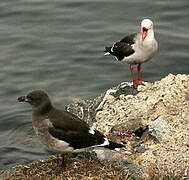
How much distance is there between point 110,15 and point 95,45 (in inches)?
67.2

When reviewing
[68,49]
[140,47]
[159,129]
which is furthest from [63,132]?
[68,49]

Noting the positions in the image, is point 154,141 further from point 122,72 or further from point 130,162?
point 122,72

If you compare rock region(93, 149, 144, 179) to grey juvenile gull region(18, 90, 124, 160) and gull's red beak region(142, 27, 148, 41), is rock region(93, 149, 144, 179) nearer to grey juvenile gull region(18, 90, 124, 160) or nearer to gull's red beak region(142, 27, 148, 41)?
grey juvenile gull region(18, 90, 124, 160)

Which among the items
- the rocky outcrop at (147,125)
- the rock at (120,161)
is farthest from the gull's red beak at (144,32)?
the rock at (120,161)

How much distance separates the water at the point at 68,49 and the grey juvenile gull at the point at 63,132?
3.36 metres

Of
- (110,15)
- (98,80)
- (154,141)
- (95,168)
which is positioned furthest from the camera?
(110,15)

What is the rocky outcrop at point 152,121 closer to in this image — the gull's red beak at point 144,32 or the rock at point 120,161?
the rock at point 120,161

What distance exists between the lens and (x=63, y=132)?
826cm

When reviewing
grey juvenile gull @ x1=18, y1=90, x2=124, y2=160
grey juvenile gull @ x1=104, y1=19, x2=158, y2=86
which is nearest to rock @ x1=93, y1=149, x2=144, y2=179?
grey juvenile gull @ x1=18, y1=90, x2=124, y2=160

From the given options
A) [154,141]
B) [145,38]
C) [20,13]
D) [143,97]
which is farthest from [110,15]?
[154,141]

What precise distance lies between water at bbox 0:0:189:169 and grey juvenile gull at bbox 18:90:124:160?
3.36 m

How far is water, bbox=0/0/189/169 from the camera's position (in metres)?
14.2

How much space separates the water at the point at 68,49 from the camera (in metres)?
14.2

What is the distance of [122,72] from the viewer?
15.4 m
